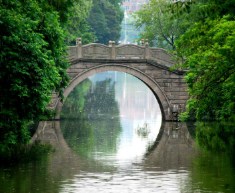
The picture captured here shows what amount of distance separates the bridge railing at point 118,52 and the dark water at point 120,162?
3636 mm

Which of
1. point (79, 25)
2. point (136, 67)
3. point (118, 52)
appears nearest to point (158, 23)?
point (79, 25)

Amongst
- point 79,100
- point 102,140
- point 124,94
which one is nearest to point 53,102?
point 102,140

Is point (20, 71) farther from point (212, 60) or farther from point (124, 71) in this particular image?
point (124, 71)

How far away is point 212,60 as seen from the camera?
2556cm

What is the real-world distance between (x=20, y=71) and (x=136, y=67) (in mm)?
19594

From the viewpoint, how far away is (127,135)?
118 feet

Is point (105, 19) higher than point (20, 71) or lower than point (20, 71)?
higher

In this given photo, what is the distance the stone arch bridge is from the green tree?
43.8 ft

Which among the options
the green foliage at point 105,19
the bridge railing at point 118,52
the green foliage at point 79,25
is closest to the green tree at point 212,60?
the bridge railing at point 118,52

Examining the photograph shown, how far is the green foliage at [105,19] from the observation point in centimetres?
8300

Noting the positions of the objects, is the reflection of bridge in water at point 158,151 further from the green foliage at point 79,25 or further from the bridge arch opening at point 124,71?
the green foliage at point 79,25

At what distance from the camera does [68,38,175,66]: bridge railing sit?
41.4 metres

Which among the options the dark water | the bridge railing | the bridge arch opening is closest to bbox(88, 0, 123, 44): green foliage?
the dark water

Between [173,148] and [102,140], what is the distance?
3990mm
